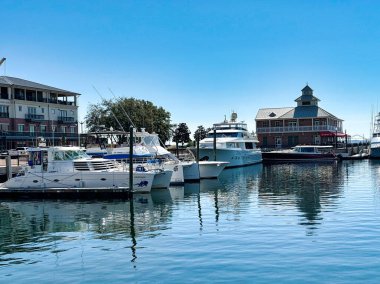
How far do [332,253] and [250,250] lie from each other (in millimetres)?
2891

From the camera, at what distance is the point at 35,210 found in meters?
27.7

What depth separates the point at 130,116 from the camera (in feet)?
260

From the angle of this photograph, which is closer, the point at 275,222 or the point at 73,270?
the point at 73,270

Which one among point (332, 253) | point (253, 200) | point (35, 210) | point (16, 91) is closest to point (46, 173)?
point (35, 210)

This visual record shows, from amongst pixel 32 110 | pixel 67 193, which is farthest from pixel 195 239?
pixel 32 110

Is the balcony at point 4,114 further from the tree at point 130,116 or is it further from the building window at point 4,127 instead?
the tree at point 130,116

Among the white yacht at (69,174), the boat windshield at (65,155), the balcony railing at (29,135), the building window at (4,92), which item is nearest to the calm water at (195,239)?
the white yacht at (69,174)

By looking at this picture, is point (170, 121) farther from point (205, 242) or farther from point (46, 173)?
point (205, 242)

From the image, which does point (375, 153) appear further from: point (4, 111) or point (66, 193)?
point (4, 111)

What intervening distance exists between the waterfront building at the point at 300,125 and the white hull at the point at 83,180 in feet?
213

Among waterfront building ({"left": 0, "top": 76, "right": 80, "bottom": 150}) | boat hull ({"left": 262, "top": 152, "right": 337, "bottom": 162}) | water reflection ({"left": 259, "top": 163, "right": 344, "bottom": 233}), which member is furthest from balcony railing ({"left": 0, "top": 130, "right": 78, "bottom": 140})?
water reflection ({"left": 259, "top": 163, "right": 344, "bottom": 233})

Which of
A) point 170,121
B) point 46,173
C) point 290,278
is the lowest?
point 290,278

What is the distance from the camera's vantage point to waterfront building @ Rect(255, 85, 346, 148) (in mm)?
92312

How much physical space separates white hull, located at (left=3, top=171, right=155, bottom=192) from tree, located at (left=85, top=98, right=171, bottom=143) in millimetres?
45057
